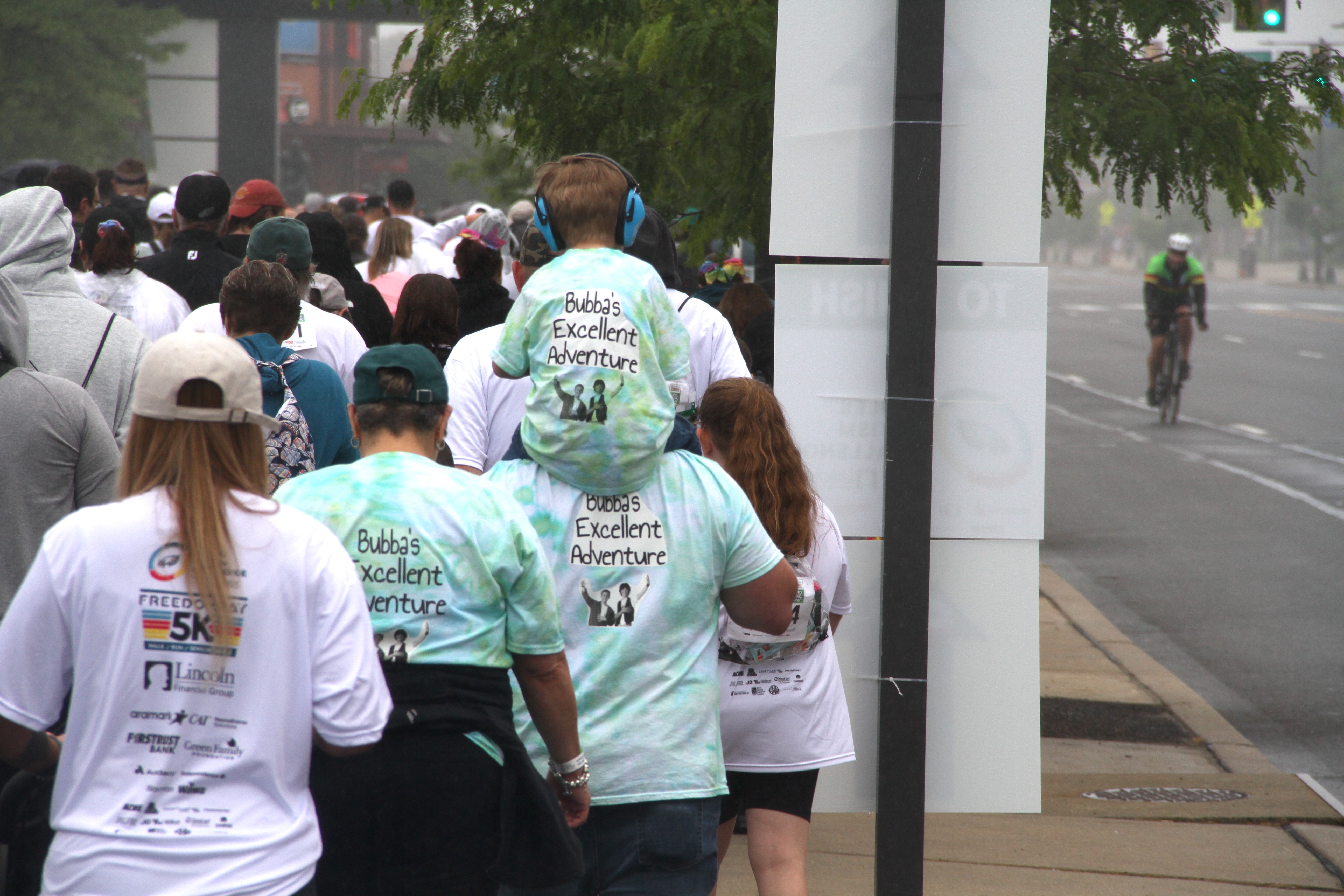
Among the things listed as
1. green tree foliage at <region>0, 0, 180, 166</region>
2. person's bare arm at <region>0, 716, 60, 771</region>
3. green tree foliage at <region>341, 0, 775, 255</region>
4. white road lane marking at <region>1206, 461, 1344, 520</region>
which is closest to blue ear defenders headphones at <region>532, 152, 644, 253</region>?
person's bare arm at <region>0, 716, 60, 771</region>

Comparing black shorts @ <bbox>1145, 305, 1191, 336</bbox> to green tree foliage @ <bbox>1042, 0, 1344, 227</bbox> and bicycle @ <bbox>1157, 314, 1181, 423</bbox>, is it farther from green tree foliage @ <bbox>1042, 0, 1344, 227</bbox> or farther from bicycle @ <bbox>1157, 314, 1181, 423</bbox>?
green tree foliage @ <bbox>1042, 0, 1344, 227</bbox>

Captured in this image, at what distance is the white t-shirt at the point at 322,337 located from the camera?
497 centimetres

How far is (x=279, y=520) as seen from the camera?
91.4 inches

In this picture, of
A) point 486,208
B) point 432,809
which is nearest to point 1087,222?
point 486,208

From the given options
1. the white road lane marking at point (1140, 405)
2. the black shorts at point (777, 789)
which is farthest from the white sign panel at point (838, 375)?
the white road lane marking at point (1140, 405)

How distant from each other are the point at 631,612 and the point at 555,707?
303 millimetres

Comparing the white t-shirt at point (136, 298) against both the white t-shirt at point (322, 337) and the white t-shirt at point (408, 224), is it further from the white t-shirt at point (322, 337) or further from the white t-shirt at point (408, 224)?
the white t-shirt at point (408, 224)

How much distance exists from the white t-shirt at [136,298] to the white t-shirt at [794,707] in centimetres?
334

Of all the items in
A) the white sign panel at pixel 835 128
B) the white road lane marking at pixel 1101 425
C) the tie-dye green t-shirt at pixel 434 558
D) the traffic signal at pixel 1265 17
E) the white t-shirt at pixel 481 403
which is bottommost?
the white road lane marking at pixel 1101 425

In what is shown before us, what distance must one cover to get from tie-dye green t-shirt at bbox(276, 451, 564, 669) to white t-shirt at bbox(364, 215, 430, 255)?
6588 millimetres

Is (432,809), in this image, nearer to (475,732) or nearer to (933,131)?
(475,732)

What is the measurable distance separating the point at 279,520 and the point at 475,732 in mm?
556

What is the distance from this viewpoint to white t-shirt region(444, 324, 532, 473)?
13.8 ft

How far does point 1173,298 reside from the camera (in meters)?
18.0
